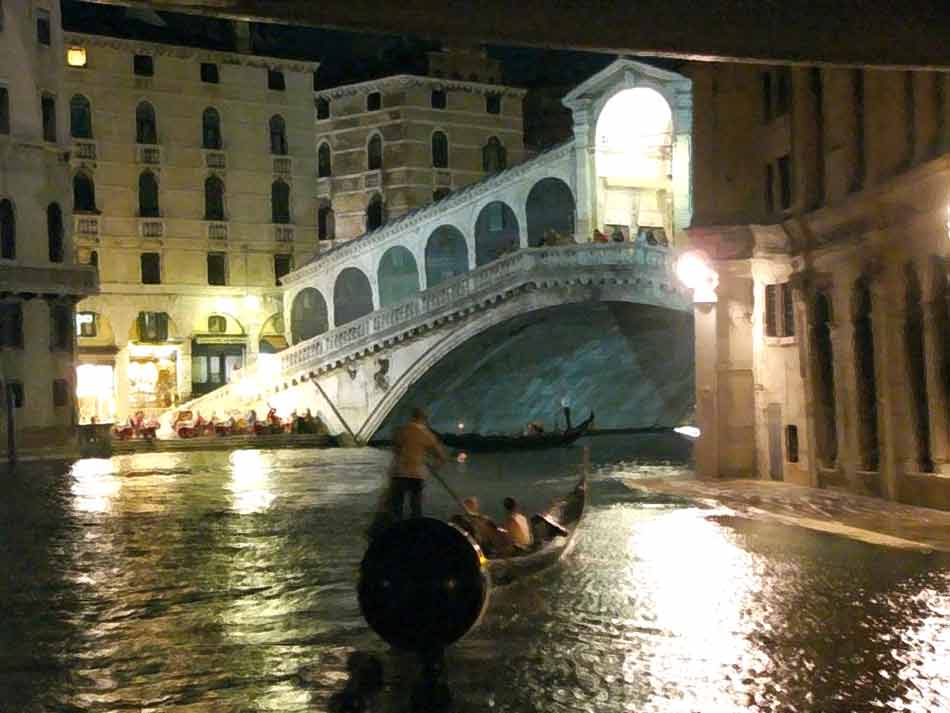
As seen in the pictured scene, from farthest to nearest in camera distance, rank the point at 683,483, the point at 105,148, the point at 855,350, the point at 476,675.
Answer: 1. the point at 105,148
2. the point at 683,483
3. the point at 855,350
4. the point at 476,675

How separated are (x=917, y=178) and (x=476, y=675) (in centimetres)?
1153

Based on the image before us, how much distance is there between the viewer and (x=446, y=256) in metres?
59.5

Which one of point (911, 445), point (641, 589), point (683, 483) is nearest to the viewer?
point (641, 589)

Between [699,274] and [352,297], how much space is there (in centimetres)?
3718

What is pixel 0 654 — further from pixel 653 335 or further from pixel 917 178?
pixel 653 335

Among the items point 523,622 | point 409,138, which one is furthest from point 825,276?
point 409,138

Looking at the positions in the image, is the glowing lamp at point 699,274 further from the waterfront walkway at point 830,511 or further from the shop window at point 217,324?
the shop window at point 217,324

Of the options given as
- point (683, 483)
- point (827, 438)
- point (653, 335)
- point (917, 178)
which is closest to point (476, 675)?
point (917, 178)

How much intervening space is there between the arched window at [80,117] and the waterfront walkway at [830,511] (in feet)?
122

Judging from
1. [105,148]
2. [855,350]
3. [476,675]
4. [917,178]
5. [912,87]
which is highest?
[105,148]

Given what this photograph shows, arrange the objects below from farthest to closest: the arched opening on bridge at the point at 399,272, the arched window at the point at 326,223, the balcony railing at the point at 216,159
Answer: the arched window at the point at 326,223, the arched opening on bridge at the point at 399,272, the balcony railing at the point at 216,159

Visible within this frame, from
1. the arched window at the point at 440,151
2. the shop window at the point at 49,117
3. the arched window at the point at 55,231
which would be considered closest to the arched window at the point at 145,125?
the shop window at the point at 49,117

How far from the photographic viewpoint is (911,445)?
66.6 ft

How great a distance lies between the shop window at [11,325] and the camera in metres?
45.1
